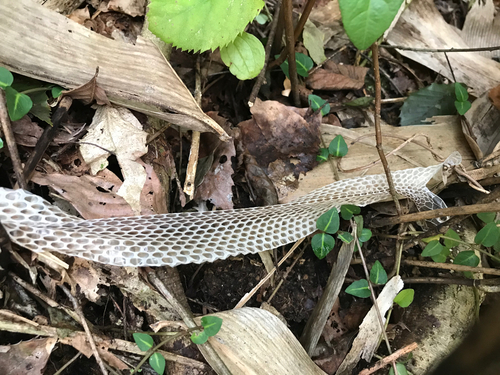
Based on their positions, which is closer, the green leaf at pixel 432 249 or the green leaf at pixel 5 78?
the green leaf at pixel 5 78

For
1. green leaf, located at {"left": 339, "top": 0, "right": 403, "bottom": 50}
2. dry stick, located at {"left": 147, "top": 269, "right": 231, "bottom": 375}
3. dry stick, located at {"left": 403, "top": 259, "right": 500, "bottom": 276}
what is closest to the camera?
green leaf, located at {"left": 339, "top": 0, "right": 403, "bottom": 50}

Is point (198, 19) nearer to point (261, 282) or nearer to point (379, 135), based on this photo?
point (379, 135)

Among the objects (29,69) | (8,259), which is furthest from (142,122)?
(8,259)

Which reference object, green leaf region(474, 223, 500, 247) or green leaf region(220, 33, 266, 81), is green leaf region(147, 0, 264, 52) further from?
green leaf region(474, 223, 500, 247)

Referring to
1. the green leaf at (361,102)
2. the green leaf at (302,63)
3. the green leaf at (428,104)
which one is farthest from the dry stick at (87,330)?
the green leaf at (428,104)

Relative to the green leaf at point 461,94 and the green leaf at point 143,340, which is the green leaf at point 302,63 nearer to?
the green leaf at point 461,94

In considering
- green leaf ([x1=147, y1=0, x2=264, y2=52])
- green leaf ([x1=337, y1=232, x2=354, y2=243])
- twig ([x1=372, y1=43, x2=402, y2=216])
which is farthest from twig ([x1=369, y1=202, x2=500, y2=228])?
green leaf ([x1=147, y1=0, x2=264, y2=52])
